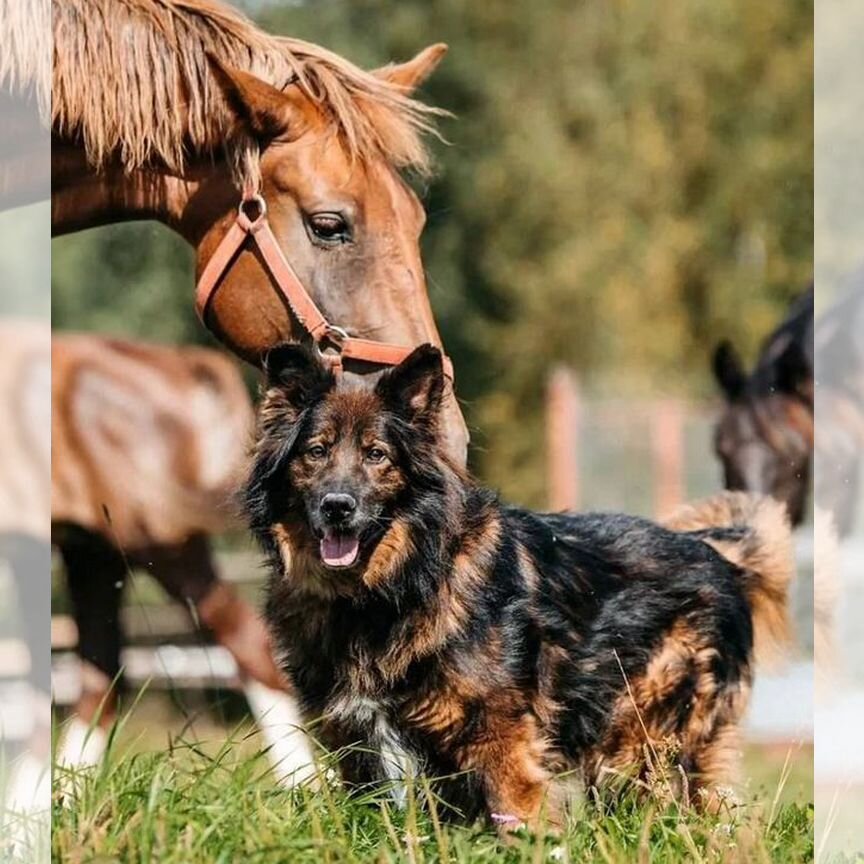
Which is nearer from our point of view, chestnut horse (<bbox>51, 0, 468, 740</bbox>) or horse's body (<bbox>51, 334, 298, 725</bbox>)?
chestnut horse (<bbox>51, 0, 468, 740</bbox>)

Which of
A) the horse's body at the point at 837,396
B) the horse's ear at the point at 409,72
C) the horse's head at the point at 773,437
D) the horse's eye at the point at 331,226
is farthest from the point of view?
the horse's head at the point at 773,437

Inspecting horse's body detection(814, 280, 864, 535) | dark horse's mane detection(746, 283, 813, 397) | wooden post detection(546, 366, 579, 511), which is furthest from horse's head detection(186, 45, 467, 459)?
wooden post detection(546, 366, 579, 511)

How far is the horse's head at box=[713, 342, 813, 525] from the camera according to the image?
8.75 meters

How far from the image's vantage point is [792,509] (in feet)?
29.3

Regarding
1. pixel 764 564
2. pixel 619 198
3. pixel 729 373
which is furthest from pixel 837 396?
pixel 619 198

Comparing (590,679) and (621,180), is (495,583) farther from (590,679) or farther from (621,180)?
(621,180)

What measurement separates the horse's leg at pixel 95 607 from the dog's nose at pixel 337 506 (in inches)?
133

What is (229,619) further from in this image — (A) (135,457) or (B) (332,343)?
(B) (332,343)

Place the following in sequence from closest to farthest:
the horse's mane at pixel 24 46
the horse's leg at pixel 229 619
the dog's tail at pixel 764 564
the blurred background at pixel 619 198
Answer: the horse's mane at pixel 24 46, the dog's tail at pixel 764 564, the horse's leg at pixel 229 619, the blurred background at pixel 619 198

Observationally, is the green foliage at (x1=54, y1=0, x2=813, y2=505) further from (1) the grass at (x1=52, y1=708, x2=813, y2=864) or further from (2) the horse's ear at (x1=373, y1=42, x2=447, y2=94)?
(1) the grass at (x1=52, y1=708, x2=813, y2=864)

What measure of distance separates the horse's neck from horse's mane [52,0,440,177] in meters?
0.07

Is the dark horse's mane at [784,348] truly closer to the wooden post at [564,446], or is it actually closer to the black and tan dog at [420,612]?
the wooden post at [564,446]

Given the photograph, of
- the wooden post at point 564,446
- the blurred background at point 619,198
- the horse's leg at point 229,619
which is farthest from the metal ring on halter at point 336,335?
the blurred background at point 619,198

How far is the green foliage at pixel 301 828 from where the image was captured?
145 inches
